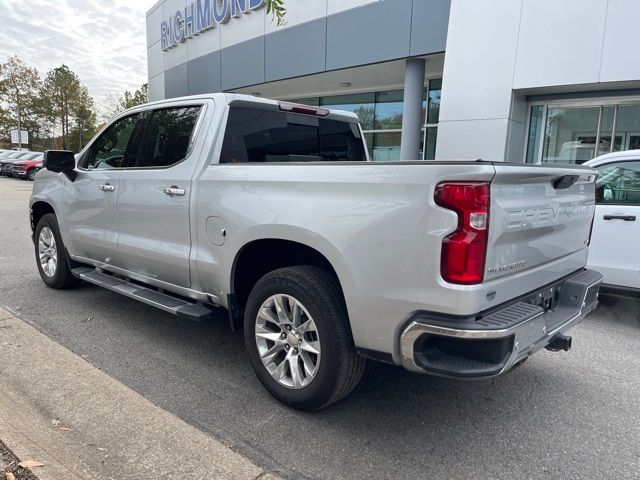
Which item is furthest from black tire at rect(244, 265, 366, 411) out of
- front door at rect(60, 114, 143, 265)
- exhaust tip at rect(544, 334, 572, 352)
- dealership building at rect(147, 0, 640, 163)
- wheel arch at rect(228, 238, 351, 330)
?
dealership building at rect(147, 0, 640, 163)

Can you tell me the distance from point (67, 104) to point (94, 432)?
6346cm

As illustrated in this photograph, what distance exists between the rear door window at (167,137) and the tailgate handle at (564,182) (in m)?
2.55

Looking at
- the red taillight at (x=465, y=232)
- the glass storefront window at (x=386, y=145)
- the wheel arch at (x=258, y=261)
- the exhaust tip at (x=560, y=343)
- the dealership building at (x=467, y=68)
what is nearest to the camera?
the red taillight at (x=465, y=232)

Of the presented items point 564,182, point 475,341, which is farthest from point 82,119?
point 475,341

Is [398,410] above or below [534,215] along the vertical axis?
below

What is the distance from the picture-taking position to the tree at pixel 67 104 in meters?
55.3

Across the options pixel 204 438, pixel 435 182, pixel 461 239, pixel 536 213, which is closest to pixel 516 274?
pixel 536 213

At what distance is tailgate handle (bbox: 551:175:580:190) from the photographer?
9.11 feet

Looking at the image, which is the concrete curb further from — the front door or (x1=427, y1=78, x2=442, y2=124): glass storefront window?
(x1=427, y1=78, x2=442, y2=124): glass storefront window

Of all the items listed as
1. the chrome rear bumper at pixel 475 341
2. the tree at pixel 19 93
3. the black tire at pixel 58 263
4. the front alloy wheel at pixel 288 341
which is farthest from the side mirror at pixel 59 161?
the tree at pixel 19 93

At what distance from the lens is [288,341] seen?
2.99 metres

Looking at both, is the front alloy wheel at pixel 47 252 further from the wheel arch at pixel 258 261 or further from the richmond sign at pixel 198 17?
the richmond sign at pixel 198 17

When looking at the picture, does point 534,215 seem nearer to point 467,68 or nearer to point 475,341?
point 475,341

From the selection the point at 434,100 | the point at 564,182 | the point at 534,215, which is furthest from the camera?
the point at 434,100
